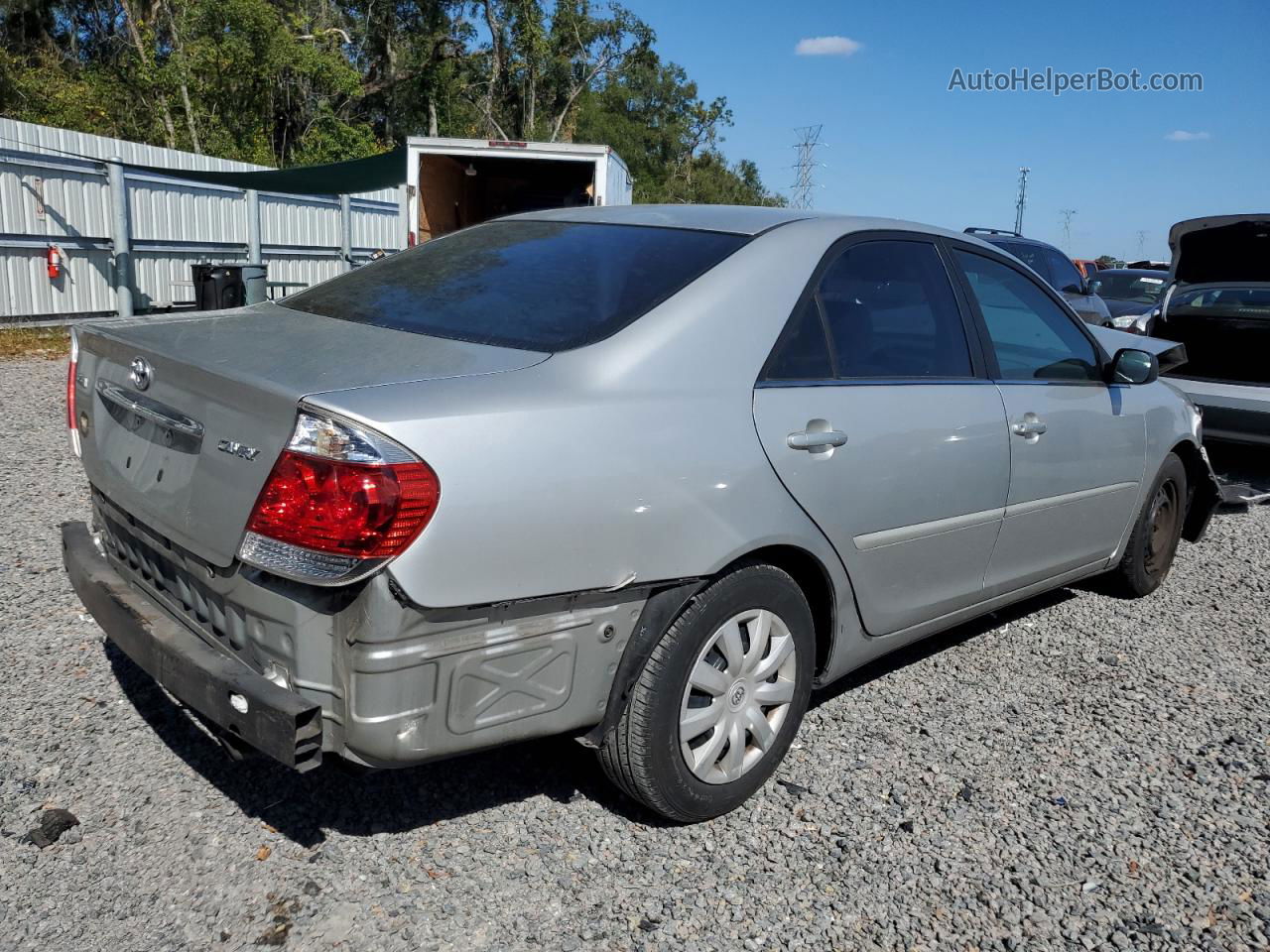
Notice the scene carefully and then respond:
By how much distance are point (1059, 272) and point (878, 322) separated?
8734 millimetres

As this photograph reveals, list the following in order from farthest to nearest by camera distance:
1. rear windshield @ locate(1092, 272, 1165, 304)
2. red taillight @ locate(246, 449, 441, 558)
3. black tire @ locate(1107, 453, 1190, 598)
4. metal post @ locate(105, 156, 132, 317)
Answer: 1. rear windshield @ locate(1092, 272, 1165, 304)
2. metal post @ locate(105, 156, 132, 317)
3. black tire @ locate(1107, 453, 1190, 598)
4. red taillight @ locate(246, 449, 441, 558)

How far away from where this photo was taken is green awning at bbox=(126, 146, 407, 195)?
1348 centimetres

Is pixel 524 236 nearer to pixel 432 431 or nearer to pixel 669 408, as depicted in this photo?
pixel 669 408

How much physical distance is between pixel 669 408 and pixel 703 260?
604mm

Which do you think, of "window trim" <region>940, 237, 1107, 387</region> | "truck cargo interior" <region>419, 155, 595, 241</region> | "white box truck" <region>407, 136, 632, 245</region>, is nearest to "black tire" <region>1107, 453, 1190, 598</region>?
"window trim" <region>940, 237, 1107, 387</region>

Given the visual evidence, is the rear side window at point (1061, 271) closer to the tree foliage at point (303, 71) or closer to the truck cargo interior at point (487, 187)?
the truck cargo interior at point (487, 187)

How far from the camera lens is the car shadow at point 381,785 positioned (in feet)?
9.47

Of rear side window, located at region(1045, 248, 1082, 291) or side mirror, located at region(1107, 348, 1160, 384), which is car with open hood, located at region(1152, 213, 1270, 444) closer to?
rear side window, located at region(1045, 248, 1082, 291)

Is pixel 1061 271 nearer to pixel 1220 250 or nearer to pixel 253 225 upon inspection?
pixel 1220 250

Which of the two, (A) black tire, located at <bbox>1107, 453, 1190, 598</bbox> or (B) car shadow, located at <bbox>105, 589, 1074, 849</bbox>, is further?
(A) black tire, located at <bbox>1107, 453, 1190, 598</bbox>

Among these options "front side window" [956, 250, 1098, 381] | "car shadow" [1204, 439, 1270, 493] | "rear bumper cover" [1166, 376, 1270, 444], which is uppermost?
"front side window" [956, 250, 1098, 381]

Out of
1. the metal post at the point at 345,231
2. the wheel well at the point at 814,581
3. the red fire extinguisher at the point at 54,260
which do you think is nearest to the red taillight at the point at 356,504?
the wheel well at the point at 814,581

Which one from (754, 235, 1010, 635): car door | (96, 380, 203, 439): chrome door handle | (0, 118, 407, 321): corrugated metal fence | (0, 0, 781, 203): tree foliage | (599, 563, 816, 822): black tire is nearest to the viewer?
(96, 380, 203, 439): chrome door handle

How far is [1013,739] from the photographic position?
3.57 metres
